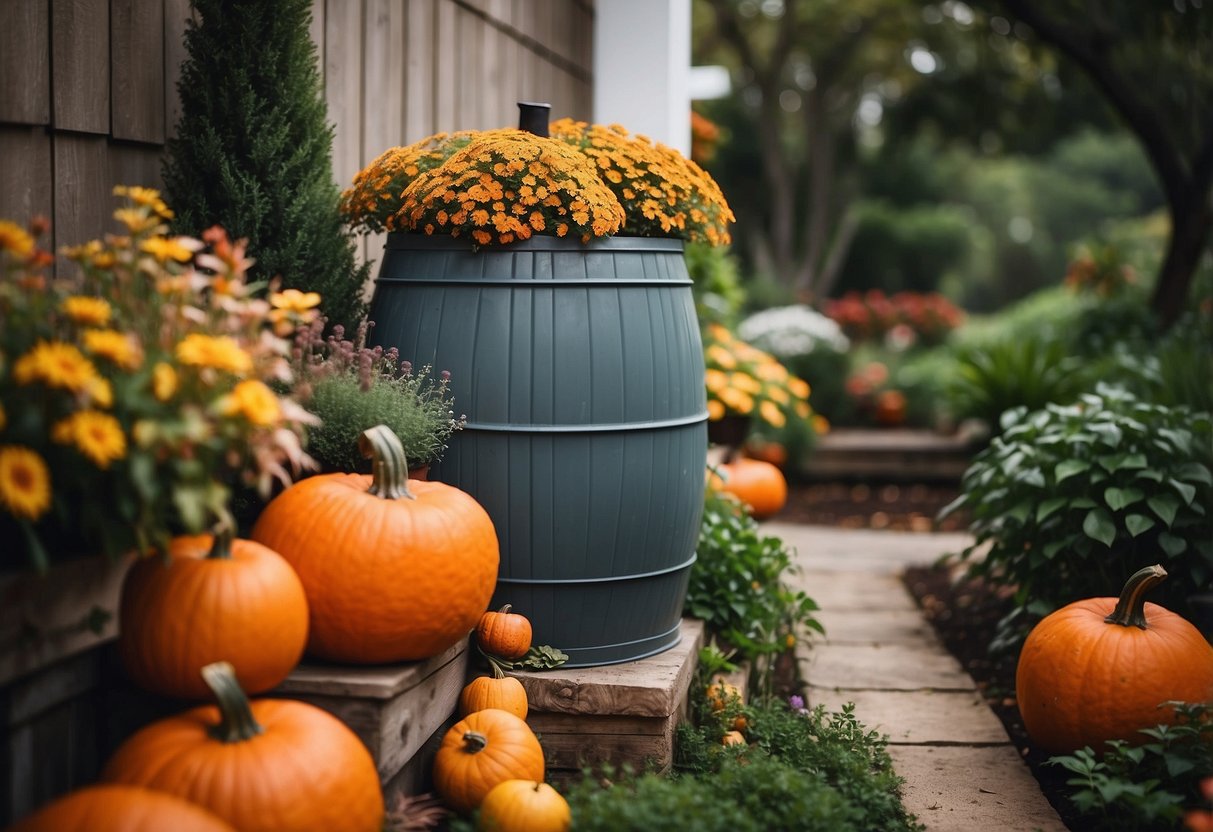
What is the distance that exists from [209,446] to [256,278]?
96 cm

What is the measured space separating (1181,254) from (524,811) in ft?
21.6

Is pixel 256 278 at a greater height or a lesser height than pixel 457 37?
lesser

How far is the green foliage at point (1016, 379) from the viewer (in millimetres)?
6227

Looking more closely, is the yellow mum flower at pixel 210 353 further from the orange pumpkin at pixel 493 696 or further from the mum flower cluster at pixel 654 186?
the mum flower cluster at pixel 654 186

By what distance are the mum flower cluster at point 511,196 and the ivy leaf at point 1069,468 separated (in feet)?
5.20

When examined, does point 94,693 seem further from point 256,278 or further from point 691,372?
point 691,372

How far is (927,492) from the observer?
288 inches

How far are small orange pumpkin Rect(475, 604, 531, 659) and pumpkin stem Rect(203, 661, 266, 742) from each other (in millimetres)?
736

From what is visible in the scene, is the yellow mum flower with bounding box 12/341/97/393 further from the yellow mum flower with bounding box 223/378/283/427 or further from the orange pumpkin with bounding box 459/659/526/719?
the orange pumpkin with bounding box 459/659/526/719

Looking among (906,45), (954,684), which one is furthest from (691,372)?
(906,45)

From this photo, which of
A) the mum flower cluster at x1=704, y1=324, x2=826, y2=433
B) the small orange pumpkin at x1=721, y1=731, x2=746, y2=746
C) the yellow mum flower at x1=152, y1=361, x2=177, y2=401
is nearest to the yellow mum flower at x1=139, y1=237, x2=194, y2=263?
the yellow mum flower at x1=152, y1=361, x2=177, y2=401

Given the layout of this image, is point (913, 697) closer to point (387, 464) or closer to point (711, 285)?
point (387, 464)

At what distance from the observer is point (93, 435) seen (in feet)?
4.88

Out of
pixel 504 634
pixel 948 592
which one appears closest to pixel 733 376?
pixel 948 592
